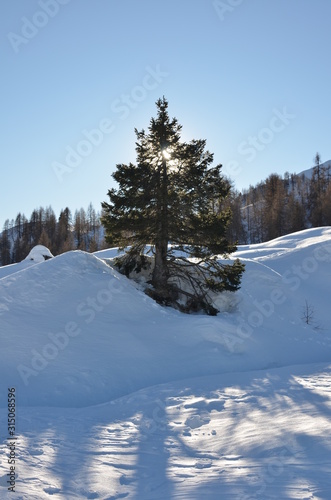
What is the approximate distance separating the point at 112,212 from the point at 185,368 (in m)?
7.72

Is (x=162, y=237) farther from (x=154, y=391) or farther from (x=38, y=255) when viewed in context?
(x=38, y=255)

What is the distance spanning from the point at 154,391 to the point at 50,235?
87767 mm

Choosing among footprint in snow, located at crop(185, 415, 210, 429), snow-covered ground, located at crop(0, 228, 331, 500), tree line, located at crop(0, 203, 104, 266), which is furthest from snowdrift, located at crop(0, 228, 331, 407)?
tree line, located at crop(0, 203, 104, 266)

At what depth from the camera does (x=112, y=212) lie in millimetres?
15133

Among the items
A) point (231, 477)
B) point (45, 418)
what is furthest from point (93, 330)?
point (231, 477)

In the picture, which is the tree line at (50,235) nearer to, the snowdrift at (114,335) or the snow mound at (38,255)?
the snow mound at (38,255)

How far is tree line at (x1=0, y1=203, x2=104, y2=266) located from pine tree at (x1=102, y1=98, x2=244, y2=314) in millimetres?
48115

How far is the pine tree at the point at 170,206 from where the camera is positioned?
14688 mm

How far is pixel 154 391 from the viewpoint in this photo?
8359 millimetres

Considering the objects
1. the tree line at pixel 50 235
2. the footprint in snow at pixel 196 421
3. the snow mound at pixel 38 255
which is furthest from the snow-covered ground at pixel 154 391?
the tree line at pixel 50 235

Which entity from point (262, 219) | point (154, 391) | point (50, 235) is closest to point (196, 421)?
point (154, 391)

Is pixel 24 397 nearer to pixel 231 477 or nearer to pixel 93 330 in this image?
pixel 93 330

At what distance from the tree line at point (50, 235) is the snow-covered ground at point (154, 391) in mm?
50053

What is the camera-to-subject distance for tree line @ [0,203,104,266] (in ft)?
241
